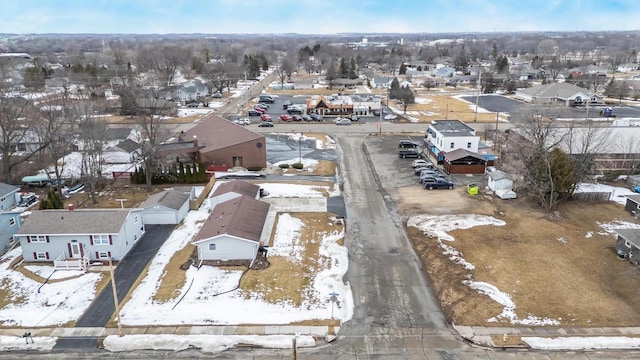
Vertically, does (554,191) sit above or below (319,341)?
above

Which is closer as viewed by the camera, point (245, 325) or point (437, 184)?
point (245, 325)

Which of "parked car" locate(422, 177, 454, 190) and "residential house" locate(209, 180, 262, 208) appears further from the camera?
"parked car" locate(422, 177, 454, 190)

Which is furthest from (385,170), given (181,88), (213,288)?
(181,88)

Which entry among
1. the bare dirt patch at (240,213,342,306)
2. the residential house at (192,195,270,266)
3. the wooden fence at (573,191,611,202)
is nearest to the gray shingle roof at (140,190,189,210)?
the residential house at (192,195,270,266)

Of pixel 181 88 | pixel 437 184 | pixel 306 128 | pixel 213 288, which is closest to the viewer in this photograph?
pixel 213 288

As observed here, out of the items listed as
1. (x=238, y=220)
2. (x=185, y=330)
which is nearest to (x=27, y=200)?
(x=238, y=220)

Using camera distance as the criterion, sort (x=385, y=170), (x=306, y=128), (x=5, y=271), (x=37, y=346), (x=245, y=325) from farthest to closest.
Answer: (x=306, y=128) < (x=385, y=170) < (x=5, y=271) < (x=245, y=325) < (x=37, y=346)

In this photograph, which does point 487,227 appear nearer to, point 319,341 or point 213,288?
point 319,341

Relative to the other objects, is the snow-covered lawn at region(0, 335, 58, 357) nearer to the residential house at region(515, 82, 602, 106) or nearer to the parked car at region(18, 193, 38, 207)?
the parked car at region(18, 193, 38, 207)
